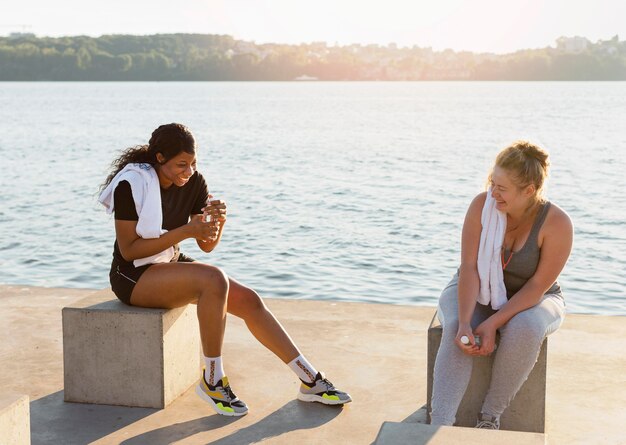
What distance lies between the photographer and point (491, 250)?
12.9ft

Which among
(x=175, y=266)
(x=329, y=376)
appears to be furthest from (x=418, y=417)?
(x=175, y=266)

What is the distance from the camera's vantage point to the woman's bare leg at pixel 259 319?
172 inches

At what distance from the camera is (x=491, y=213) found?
3.92 metres

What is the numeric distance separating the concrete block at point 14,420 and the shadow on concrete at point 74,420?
0.55m

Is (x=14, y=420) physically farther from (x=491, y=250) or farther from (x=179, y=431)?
(x=491, y=250)

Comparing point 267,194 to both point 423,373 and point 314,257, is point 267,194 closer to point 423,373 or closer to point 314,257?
point 314,257

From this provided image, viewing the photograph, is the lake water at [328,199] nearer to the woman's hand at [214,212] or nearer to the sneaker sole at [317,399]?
the woman's hand at [214,212]

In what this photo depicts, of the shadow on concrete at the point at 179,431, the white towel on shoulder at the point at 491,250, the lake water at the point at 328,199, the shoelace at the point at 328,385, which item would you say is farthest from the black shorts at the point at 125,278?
the lake water at the point at 328,199

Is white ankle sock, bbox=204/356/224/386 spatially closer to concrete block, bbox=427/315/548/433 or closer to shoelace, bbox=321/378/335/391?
shoelace, bbox=321/378/335/391

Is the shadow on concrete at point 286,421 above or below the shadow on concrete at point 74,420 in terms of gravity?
above

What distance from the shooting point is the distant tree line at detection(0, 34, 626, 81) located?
103 m

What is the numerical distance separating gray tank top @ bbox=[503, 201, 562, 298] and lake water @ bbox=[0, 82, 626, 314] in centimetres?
464

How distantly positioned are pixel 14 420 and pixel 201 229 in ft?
4.25

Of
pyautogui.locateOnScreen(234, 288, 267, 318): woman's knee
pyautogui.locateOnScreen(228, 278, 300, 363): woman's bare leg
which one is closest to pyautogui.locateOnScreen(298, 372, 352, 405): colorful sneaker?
pyautogui.locateOnScreen(228, 278, 300, 363): woman's bare leg
